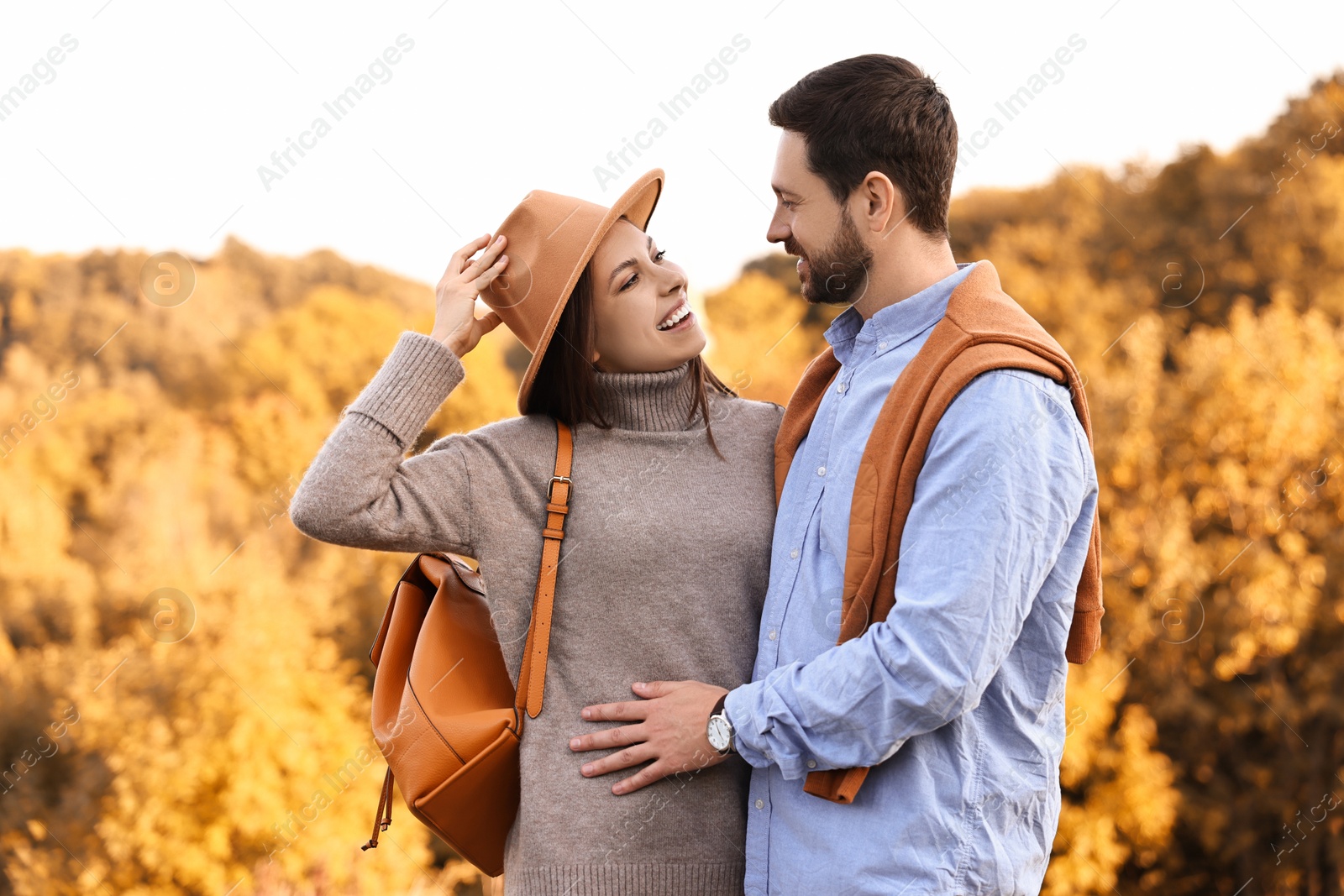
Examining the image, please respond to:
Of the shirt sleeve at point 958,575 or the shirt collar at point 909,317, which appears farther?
the shirt collar at point 909,317

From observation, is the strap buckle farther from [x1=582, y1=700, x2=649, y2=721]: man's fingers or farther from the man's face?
the man's face

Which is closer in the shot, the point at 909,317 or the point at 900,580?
the point at 900,580

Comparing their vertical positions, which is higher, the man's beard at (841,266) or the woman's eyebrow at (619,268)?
the man's beard at (841,266)

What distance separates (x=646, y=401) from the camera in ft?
7.39

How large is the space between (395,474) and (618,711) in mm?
620

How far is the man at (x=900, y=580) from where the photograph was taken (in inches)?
63.9

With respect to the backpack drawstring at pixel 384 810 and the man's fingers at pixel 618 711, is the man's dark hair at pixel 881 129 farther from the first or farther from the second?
the backpack drawstring at pixel 384 810

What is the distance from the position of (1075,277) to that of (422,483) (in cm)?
1468

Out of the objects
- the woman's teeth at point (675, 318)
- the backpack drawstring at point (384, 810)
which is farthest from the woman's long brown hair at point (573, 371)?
the backpack drawstring at point (384, 810)

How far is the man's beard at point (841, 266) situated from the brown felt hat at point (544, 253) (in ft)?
1.29

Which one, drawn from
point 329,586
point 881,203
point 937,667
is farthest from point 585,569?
point 329,586

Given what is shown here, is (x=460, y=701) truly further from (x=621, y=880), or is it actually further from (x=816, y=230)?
(x=816, y=230)

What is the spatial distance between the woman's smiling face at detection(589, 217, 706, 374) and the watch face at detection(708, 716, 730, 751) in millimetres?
766

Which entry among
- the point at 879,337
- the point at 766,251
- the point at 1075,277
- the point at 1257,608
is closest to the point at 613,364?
the point at 879,337
